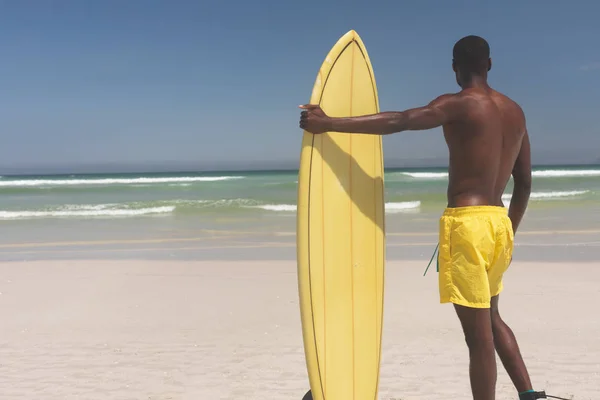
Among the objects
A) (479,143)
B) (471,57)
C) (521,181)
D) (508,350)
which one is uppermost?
(471,57)

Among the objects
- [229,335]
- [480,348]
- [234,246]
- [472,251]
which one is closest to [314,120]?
[472,251]

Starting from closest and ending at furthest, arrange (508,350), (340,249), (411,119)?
(411,119), (508,350), (340,249)

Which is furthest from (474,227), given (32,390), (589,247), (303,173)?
(589,247)

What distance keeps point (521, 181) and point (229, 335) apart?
8.48 ft

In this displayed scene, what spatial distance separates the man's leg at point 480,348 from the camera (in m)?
A: 2.44

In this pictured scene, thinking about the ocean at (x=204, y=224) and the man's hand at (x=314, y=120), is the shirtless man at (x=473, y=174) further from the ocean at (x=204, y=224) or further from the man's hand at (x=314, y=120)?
the ocean at (x=204, y=224)

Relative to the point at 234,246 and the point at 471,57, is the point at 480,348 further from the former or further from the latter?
the point at 234,246

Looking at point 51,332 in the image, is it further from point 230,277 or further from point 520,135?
point 520,135

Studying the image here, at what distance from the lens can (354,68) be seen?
3.10 m

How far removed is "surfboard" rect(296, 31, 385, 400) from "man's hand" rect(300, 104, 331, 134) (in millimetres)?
227

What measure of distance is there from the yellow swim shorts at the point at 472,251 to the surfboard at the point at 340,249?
0.54 m

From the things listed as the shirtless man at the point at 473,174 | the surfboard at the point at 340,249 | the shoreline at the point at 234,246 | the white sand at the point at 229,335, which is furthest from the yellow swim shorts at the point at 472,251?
the shoreline at the point at 234,246

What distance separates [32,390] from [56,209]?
1546 centimetres

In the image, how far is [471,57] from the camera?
8.14 feet
